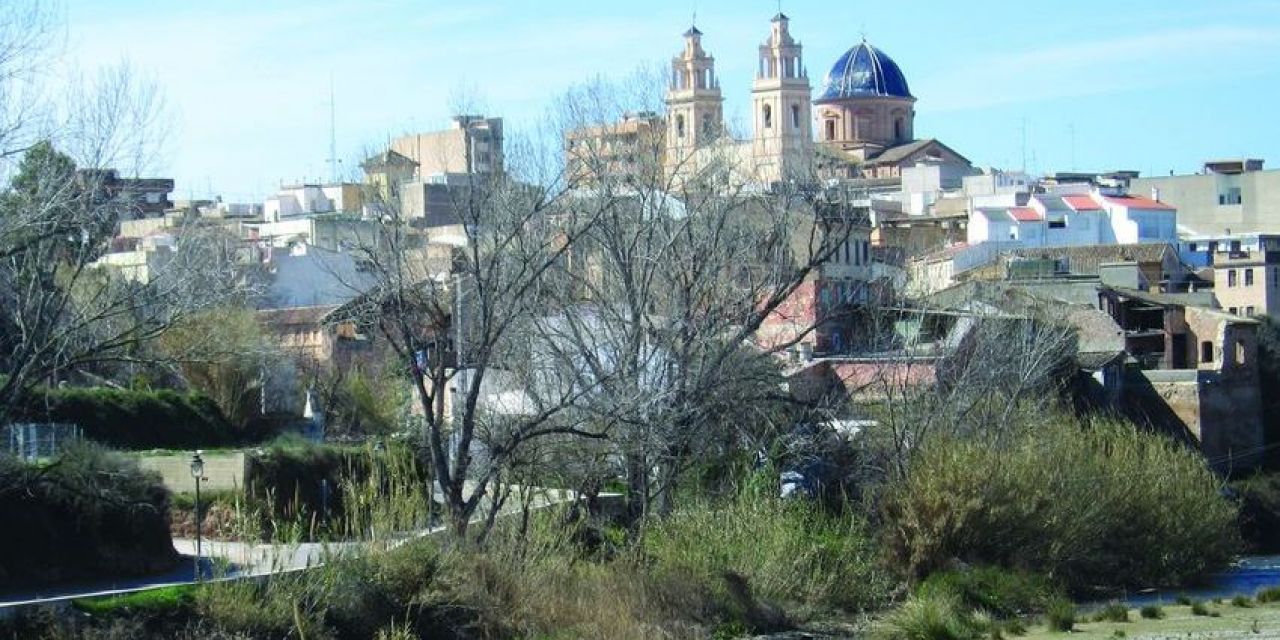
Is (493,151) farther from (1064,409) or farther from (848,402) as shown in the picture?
(1064,409)

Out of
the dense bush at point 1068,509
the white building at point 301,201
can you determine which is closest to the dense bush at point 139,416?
the dense bush at point 1068,509

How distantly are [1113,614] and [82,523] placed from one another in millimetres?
13528

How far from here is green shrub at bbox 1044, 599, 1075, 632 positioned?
2780cm

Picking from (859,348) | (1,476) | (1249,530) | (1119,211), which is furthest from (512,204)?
(1119,211)

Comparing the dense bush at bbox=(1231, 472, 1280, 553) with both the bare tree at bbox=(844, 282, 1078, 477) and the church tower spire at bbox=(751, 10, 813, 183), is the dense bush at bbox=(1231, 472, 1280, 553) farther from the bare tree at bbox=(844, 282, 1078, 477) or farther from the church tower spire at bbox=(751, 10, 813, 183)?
the church tower spire at bbox=(751, 10, 813, 183)

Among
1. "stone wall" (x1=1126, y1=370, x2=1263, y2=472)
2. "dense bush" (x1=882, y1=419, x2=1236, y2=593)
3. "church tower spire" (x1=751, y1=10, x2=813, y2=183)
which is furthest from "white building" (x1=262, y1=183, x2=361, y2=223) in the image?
"dense bush" (x1=882, y1=419, x2=1236, y2=593)

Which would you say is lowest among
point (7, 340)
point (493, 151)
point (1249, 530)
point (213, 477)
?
point (1249, 530)

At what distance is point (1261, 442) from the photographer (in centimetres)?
5016

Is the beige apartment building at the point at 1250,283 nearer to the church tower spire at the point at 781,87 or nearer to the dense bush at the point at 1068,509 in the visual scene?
the dense bush at the point at 1068,509

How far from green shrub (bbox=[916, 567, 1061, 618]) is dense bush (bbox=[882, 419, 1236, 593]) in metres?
0.37

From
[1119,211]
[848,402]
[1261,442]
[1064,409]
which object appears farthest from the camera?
[1119,211]

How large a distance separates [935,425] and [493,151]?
9.36 meters

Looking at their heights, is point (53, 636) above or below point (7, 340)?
below

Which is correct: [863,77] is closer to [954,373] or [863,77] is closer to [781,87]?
[781,87]
